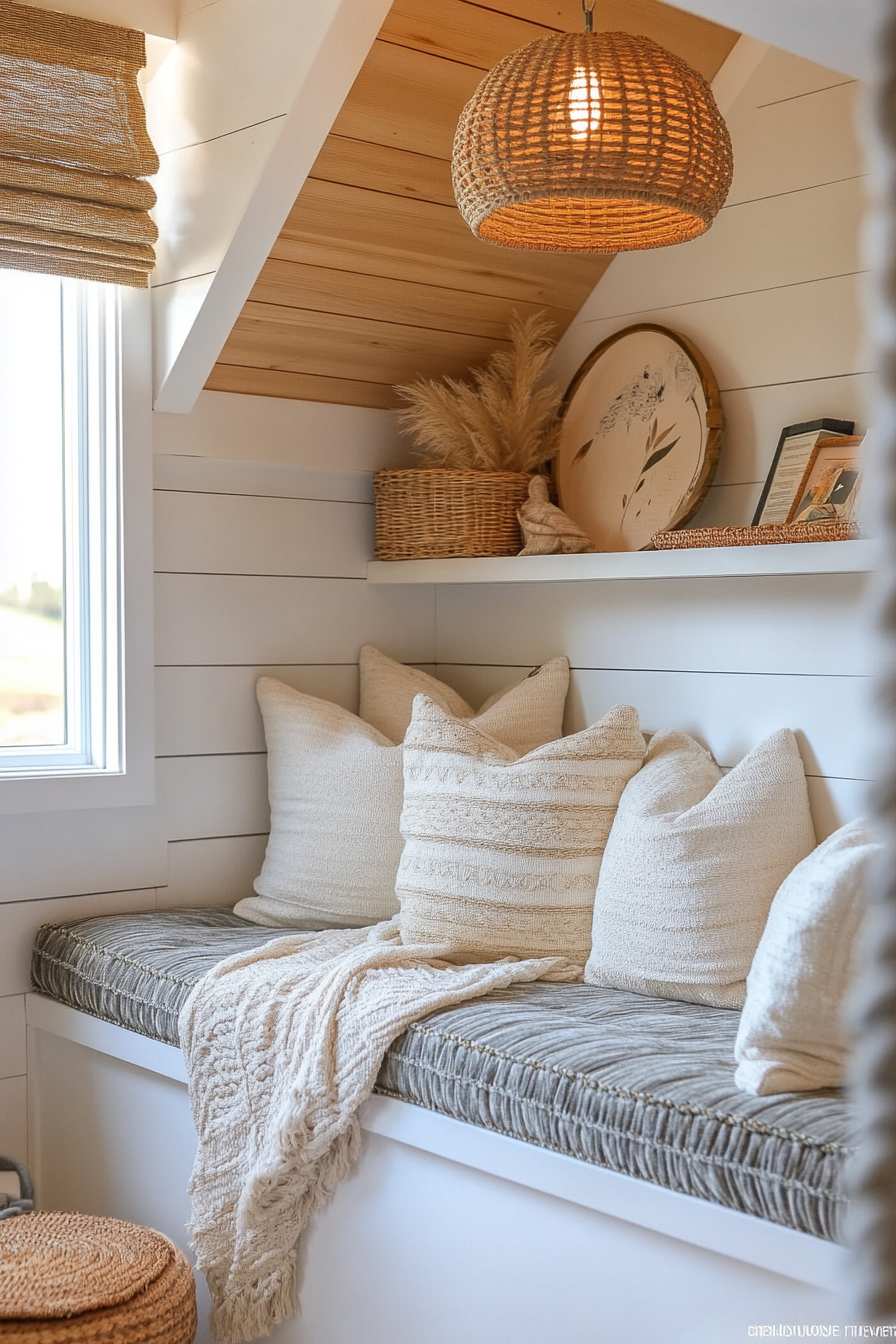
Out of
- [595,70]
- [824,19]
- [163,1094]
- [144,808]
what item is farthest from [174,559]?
[824,19]

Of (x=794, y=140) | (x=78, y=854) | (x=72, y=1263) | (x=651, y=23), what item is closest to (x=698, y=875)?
(x=72, y=1263)

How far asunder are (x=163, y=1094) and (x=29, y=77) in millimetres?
1799

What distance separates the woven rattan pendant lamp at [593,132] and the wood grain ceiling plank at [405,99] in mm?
540

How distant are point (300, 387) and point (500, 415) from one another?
43 cm

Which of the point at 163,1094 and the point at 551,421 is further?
the point at 551,421

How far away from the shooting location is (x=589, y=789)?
85.8 inches

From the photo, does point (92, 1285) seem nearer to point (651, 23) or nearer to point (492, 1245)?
point (492, 1245)

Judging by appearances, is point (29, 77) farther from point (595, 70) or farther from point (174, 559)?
point (595, 70)

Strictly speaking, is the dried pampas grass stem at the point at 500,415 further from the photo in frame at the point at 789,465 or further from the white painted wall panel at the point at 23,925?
the white painted wall panel at the point at 23,925

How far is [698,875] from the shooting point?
1.97 m

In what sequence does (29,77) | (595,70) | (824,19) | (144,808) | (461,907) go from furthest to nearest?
(144,808) → (29,77) → (461,907) → (595,70) → (824,19)

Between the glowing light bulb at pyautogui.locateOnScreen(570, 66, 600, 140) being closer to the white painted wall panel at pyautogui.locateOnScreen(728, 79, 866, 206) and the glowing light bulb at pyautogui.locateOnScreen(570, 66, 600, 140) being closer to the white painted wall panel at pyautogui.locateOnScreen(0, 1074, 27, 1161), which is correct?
the white painted wall panel at pyautogui.locateOnScreen(728, 79, 866, 206)

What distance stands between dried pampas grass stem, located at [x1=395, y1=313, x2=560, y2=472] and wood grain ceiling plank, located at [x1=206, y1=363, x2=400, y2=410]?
0.14 meters

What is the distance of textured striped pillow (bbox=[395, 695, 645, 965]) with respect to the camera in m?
2.14
